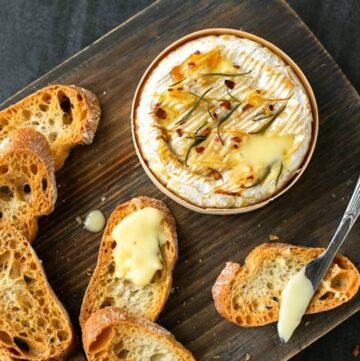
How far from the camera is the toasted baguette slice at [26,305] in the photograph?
2.95m

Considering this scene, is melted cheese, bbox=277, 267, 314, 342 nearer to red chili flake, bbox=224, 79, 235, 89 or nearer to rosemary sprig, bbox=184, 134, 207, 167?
rosemary sprig, bbox=184, 134, 207, 167

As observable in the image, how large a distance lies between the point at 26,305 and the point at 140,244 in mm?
549

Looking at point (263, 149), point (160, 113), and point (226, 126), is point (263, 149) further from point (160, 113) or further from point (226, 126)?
point (160, 113)

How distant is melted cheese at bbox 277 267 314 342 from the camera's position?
9.68 feet

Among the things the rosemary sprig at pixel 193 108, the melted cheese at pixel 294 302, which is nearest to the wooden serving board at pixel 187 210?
the melted cheese at pixel 294 302

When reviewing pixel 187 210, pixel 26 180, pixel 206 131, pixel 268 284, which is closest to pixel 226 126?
pixel 206 131

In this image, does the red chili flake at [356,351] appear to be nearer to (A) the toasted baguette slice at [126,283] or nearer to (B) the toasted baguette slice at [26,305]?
(A) the toasted baguette slice at [126,283]

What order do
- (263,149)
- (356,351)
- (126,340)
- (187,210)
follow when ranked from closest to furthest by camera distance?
(263,149), (126,340), (187,210), (356,351)

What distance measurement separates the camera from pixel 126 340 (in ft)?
9.63

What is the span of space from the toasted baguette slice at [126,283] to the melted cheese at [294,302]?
49 centimetres

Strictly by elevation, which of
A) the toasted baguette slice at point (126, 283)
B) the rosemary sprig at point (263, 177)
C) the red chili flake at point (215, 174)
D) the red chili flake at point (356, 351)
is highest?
the rosemary sprig at point (263, 177)

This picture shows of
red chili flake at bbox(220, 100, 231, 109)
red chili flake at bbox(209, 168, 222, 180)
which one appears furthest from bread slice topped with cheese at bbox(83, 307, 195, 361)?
red chili flake at bbox(220, 100, 231, 109)

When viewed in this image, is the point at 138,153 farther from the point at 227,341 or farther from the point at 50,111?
the point at 227,341

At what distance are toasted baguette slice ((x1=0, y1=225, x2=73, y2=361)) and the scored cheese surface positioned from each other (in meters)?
0.70
